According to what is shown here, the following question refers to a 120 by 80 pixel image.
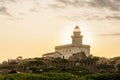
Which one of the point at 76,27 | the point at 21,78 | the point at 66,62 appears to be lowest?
the point at 21,78

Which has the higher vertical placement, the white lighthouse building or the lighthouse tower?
the lighthouse tower

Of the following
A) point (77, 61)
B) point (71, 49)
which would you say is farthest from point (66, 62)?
point (71, 49)

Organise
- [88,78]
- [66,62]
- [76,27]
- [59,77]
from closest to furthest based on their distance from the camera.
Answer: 1. [59,77]
2. [88,78]
3. [66,62]
4. [76,27]

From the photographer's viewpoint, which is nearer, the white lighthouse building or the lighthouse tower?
the white lighthouse building

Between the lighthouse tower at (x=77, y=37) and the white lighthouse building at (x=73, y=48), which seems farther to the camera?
the lighthouse tower at (x=77, y=37)

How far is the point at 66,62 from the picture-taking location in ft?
443

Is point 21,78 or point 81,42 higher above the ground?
point 81,42

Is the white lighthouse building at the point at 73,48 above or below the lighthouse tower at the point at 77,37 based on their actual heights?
below

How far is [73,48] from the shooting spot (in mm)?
170250

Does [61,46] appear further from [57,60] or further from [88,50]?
[57,60]

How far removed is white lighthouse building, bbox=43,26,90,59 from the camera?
169250 mm

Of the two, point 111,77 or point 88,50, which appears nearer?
point 111,77

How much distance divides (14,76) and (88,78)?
15.9 meters

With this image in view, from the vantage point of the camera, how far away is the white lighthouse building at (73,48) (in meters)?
169
